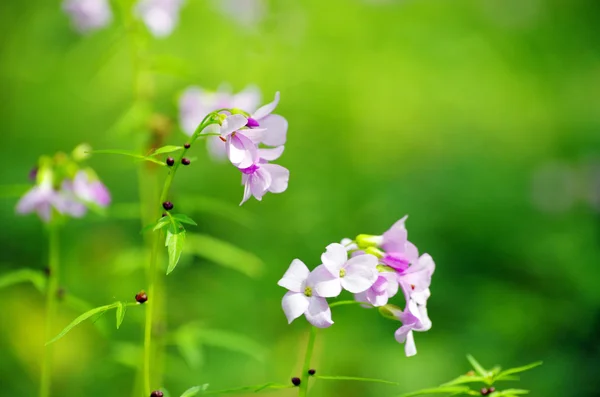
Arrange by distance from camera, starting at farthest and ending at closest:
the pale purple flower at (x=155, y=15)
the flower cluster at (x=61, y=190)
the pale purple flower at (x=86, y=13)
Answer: the pale purple flower at (x=86, y=13) → the pale purple flower at (x=155, y=15) → the flower cluster at (x=61, y=190)

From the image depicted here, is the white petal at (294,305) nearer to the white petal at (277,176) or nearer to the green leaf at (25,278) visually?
the white petal at (277,176)

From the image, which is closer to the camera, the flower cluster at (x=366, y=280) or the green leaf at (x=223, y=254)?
the flower cluster at (x=366, y=280)

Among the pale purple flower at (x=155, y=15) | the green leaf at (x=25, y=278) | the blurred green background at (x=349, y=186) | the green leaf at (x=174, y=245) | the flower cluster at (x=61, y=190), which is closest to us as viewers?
the green leaf at (x=174, y=245)

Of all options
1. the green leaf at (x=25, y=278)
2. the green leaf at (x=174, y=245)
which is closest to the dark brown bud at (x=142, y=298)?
the green leaf at (x=174, y=245)

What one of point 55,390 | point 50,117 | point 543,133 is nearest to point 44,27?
point 55,390

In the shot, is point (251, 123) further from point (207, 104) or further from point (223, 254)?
point (223, 254)

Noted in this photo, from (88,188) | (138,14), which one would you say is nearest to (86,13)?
(138,14)

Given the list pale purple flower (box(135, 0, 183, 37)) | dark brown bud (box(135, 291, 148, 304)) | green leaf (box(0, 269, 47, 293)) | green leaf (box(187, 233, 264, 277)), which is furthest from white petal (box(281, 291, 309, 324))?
pale purple flower (box(135, 0, 183, 37))
